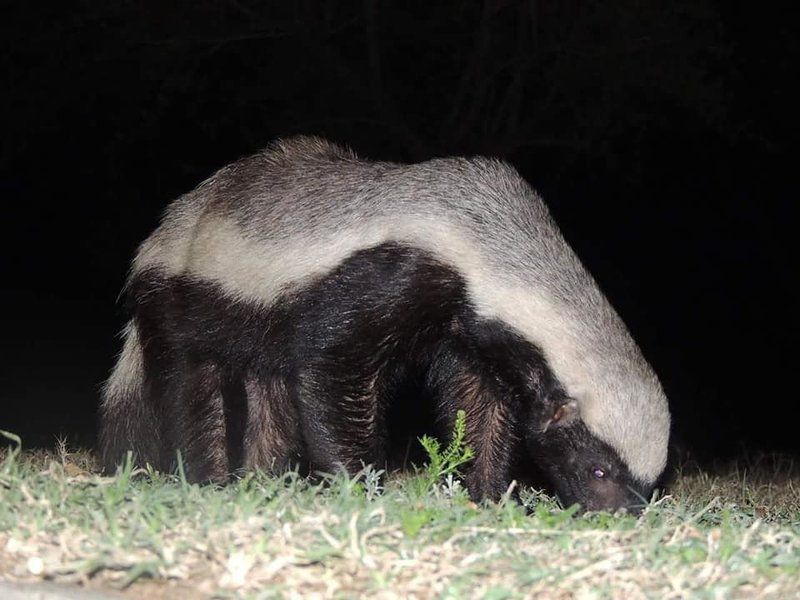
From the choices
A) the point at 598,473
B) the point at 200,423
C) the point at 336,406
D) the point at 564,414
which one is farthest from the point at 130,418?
the point at 598,473

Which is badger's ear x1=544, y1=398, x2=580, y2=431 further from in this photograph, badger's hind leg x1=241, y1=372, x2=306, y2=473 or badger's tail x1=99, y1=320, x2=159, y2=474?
badger's tail x1=99, y1=320, x2=159, y2=474

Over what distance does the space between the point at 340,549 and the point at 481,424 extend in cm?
292

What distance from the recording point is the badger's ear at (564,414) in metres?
5.09

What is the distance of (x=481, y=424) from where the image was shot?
6.12 m

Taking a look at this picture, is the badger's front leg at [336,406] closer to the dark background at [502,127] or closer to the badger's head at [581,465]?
the badger's head at [581,465]

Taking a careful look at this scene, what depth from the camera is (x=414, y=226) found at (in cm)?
551

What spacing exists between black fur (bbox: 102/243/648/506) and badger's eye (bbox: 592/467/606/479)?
0.08 metres

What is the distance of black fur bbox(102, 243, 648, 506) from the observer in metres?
5.43

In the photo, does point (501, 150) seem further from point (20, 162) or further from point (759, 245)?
point (20, 162)

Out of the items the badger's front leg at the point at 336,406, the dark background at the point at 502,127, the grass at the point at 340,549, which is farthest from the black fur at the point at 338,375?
the dark background at the point at 502,127

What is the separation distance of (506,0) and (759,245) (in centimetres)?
680

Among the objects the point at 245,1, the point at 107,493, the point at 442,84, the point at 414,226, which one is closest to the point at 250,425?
the point at 414,226

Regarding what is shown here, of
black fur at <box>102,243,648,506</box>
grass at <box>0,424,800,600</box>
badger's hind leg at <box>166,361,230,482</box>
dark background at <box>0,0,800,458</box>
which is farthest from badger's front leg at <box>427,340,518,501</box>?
dark background at <box>0,0,800,458</box>

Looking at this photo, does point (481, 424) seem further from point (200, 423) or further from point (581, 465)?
point (200, 423)
